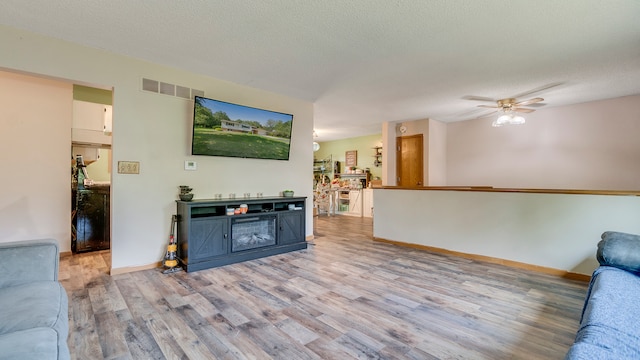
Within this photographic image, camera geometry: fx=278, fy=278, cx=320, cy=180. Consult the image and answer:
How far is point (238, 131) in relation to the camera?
416 centimetres

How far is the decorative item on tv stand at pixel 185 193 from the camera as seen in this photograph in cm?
367

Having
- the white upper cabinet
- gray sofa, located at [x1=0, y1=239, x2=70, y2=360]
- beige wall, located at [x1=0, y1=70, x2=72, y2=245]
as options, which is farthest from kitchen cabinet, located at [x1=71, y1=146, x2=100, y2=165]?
gray sofa, located at [x1=0, y1=239, x2=70, y2=360]

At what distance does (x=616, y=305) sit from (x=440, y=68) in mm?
3075

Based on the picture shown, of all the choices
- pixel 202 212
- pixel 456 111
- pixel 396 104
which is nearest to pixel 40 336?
pixel 202 212

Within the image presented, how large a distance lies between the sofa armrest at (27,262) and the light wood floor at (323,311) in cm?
57

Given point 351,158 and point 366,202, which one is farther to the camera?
point 351,158

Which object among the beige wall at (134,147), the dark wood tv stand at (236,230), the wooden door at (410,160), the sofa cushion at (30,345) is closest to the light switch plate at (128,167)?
the beige wall at (134,147)

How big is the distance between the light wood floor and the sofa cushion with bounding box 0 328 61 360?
83 cm

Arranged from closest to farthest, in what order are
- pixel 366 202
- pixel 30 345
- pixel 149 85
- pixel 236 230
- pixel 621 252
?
pixel 30 345, pixel 621 252, pixel 149 85, pixel 236 230, pixel 366 202

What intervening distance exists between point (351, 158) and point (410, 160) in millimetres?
2886

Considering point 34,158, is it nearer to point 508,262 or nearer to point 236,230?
point 236,230

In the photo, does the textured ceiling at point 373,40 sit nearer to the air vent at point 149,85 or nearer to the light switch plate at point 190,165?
the air vent at point 149,85

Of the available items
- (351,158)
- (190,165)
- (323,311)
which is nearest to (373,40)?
(323,311)

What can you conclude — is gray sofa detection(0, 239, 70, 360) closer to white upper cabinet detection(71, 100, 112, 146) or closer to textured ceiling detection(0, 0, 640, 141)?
textured ceiling detection(0, 0, 640, 141)
